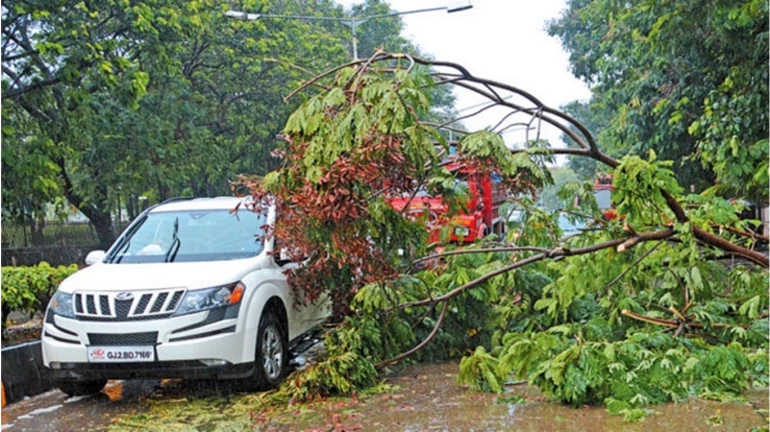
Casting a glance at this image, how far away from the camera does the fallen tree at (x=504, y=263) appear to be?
14.2 ft

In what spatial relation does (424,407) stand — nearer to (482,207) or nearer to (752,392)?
(752,392)

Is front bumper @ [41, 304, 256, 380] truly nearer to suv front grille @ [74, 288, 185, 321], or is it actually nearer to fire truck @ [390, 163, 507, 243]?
suv front grille @ [74, 288, 185, 321]

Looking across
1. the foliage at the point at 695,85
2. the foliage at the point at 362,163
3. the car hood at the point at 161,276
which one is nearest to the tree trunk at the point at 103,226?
the car hood at the point at 161,276

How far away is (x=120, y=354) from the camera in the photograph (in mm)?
5121

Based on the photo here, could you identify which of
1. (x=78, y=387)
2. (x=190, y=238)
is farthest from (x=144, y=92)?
(x=78, y=387)

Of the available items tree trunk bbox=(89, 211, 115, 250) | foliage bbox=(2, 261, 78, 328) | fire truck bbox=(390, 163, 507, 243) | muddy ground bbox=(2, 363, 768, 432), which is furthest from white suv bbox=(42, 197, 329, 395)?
tree trunk bbox=(89, 211, 115, 250)

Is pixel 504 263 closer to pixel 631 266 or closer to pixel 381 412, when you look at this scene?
pixel 631 266

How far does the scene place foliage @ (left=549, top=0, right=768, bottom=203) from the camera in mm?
9094

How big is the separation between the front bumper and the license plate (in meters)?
0.03

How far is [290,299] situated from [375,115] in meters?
2.70

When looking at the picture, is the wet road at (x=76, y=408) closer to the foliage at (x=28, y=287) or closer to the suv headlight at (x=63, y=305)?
the suv headlight at (x=63, y=305)

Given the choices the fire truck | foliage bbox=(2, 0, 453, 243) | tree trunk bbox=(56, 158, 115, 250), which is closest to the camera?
the fire truck

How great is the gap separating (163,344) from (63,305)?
102 centimetres

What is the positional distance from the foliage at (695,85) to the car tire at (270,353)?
5545 mm
